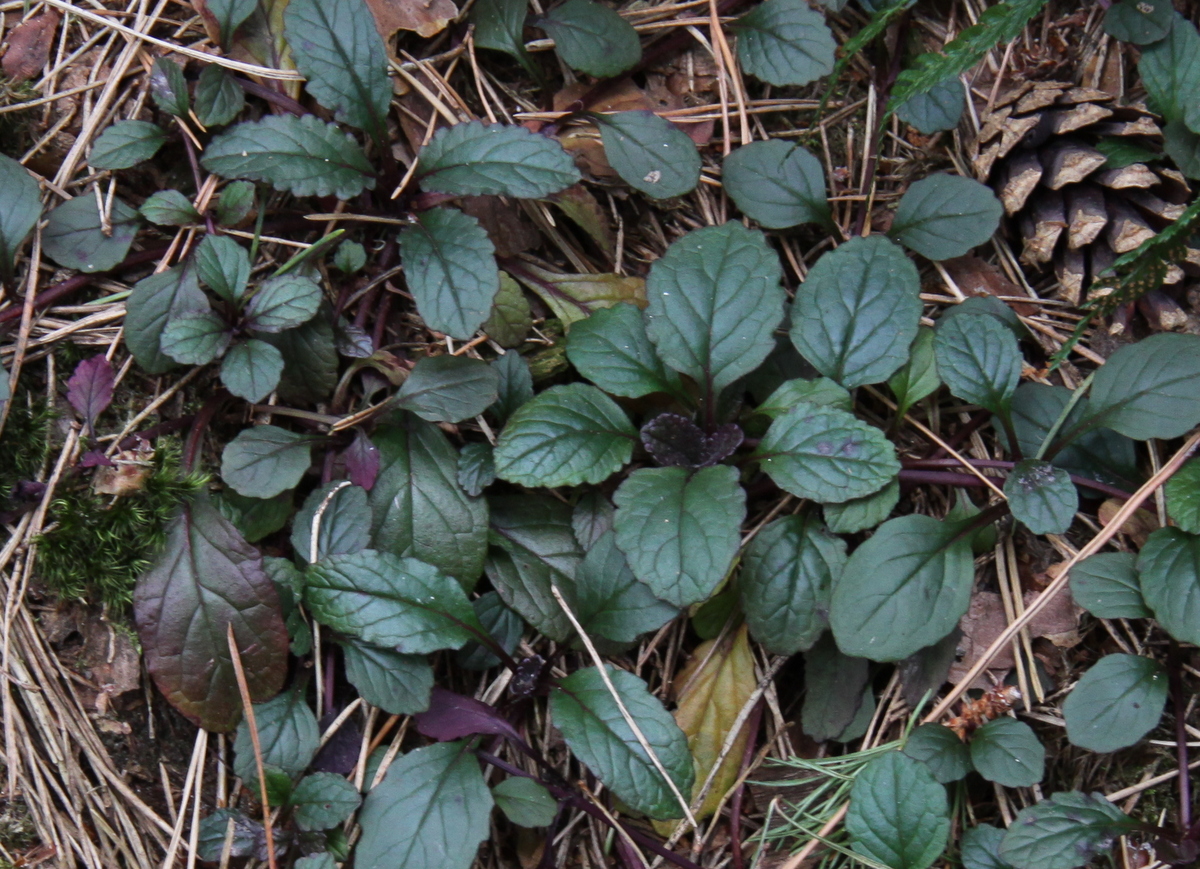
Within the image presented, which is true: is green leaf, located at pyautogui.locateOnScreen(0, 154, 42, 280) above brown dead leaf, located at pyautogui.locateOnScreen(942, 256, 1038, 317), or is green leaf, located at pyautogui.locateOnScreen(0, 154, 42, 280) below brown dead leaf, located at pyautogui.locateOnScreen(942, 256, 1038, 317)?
above

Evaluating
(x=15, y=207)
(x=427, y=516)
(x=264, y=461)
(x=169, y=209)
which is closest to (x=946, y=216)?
(x=427, y=516)

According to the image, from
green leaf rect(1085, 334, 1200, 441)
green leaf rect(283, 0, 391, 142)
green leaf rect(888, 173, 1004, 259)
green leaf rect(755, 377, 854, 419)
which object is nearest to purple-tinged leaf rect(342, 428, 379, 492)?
green leaf rect(283, 0, 391, 142)

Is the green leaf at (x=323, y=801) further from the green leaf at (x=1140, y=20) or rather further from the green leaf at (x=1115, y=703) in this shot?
the green leaf at (x=1140, y=20)

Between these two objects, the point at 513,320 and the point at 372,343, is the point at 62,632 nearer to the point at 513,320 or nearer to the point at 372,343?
Result: the point at 372,343

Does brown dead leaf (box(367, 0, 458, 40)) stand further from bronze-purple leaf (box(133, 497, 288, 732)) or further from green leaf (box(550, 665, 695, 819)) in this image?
green leaf (box(550, 665, 695, 819))

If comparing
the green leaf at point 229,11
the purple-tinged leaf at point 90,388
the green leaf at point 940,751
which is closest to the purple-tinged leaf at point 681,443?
the green leaf at point 940,751

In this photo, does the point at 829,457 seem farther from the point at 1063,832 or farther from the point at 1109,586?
the point at 1063,832
